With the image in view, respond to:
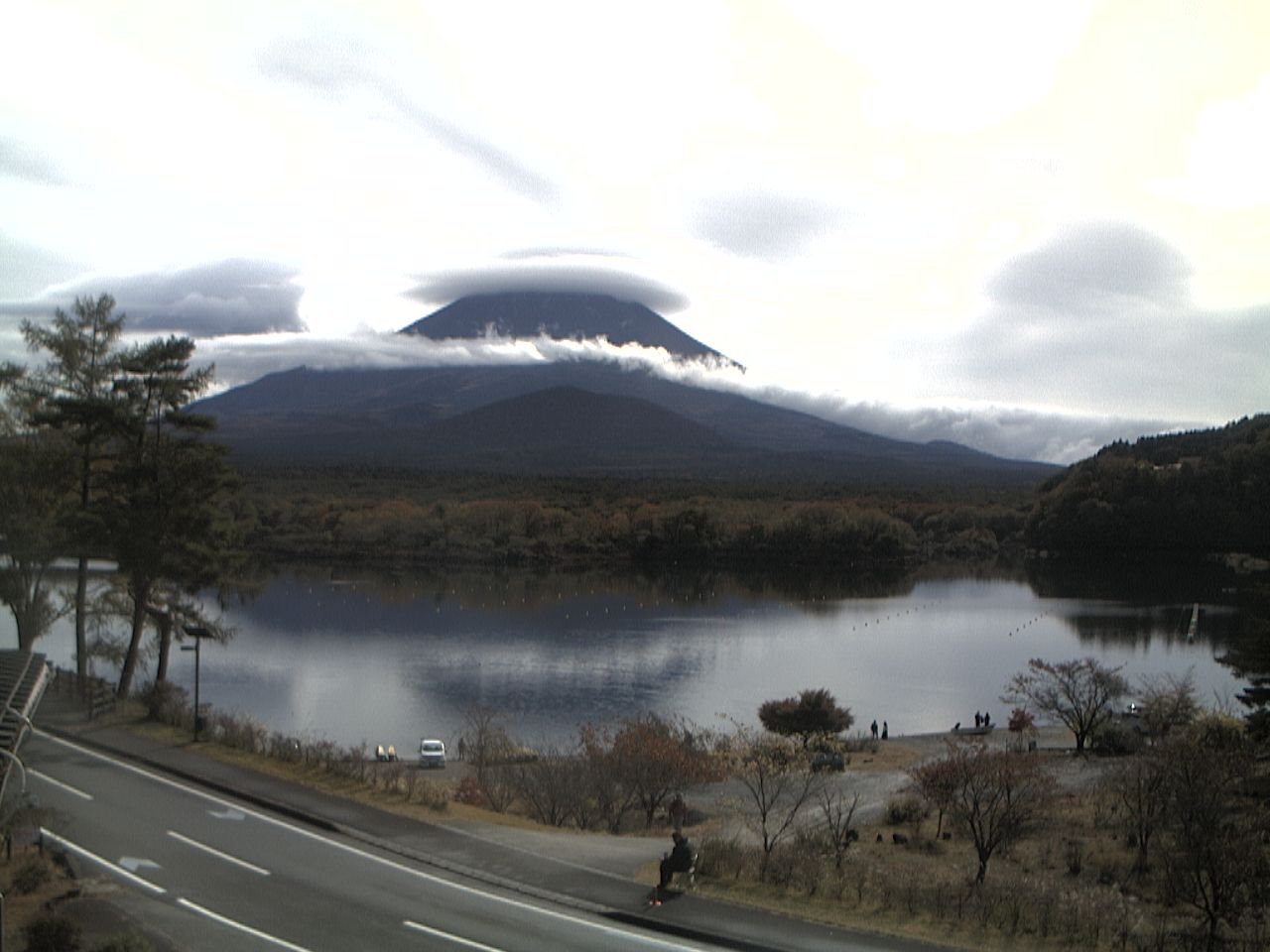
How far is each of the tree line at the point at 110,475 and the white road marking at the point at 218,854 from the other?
984 cm

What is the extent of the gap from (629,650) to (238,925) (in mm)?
38635

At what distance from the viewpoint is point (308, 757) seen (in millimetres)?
15672

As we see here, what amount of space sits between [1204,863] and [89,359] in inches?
849

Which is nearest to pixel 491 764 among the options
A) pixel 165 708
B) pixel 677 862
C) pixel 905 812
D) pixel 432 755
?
pixel 432 755

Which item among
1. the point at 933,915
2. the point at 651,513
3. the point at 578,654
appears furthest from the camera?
the point at 651,513

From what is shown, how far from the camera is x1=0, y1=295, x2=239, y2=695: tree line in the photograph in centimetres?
2084

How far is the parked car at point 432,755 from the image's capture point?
25.0 meters

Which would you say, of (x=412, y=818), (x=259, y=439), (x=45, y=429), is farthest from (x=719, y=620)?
(x=259, y=439)

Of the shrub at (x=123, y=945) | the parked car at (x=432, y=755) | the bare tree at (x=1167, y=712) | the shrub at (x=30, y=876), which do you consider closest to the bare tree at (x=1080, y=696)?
the bare tree at (x=1167, y=712)

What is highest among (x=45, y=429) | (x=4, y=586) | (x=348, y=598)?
(x=45, y=429)

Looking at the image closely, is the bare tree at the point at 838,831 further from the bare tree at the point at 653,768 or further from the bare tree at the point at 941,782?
the bare tree at the point at 653,768

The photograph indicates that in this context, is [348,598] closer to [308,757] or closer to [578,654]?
[578,654]

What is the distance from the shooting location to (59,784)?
1373cm

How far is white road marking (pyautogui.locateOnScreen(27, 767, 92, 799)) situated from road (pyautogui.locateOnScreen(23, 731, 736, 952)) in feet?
0.08
